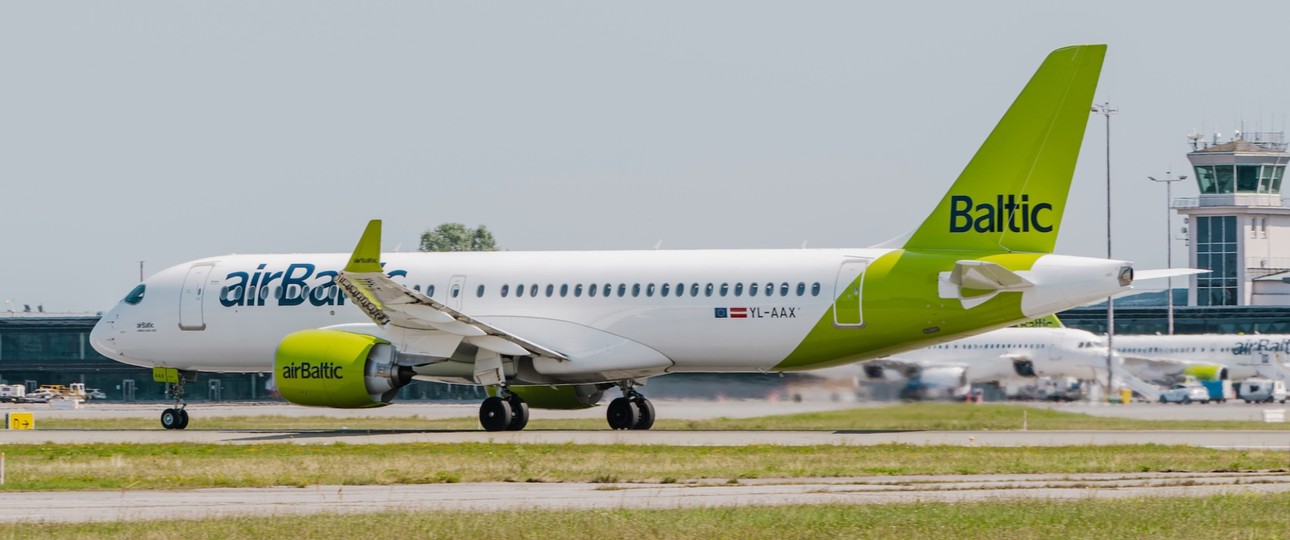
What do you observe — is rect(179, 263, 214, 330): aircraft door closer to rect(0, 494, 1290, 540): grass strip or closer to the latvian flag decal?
the latvian flag decal

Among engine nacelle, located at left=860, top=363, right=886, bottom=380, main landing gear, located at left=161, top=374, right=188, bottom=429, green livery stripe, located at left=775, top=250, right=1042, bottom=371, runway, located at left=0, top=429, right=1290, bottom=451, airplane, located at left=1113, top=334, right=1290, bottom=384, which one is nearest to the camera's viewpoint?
runway, located at left=0, top=429, right=1290, bottom=451

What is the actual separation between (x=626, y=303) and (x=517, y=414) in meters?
3.08

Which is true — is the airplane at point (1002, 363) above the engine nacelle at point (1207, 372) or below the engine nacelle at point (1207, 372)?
above

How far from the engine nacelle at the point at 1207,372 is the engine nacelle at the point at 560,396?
119ft

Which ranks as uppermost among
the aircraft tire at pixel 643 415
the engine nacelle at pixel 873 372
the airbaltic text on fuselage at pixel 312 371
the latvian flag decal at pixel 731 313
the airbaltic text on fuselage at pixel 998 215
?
the airbaltic text on fuselage at pixel 998 215

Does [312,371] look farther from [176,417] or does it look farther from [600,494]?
[600,494]

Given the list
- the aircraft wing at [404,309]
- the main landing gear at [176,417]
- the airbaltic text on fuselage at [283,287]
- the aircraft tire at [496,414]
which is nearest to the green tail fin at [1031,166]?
the aircraft wing at [404,309]

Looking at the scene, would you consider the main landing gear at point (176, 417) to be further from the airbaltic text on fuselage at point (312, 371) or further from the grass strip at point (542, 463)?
the grass strip at point (542, 463)

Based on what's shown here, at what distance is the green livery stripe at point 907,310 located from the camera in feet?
102

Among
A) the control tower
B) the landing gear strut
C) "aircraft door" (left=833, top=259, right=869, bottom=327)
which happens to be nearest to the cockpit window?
the landing gear strut

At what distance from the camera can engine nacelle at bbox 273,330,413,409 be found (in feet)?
109

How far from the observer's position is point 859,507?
18312 mm

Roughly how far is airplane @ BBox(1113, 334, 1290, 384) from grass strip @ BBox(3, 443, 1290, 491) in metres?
39.0

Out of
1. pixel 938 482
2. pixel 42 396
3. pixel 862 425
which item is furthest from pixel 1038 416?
pixel 42 396
